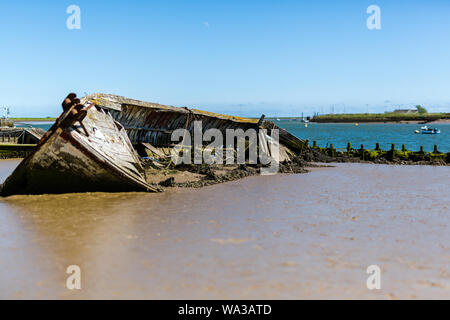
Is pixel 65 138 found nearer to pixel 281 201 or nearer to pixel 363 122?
pixel 281 201

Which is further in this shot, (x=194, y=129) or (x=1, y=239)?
(x=194, y=129)

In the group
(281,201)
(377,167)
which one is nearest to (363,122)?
(377,167)

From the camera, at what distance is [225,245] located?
6668 mm

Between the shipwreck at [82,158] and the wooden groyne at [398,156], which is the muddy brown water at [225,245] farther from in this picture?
the wooden groyne at [398,156]

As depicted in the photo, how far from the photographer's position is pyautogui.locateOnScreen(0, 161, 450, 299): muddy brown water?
5059 mm

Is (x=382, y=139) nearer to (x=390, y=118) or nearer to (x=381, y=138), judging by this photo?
(x=381, y=138)

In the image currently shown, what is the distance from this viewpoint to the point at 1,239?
22.8 feet

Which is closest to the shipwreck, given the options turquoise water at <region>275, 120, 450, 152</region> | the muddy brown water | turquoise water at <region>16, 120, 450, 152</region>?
the muddy brown water

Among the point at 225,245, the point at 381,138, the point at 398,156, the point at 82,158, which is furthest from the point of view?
the point at 381,138

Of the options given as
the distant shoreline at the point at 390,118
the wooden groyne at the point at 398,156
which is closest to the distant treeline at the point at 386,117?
the distant shoreline at the point at 390,118

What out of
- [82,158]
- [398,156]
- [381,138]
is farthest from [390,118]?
[82,158]

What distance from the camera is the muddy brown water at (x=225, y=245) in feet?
16.6

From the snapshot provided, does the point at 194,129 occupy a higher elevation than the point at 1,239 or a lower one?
higher
